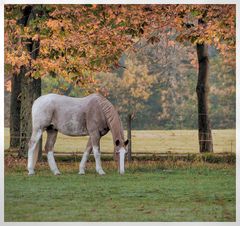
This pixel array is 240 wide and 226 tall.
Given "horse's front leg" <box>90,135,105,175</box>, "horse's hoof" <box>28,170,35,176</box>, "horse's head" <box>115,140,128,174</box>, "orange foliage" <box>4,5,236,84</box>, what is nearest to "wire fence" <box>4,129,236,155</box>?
"orange foliage" <box>4,5,236,84</box>

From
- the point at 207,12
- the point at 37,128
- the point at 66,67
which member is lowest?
the point at 37,128

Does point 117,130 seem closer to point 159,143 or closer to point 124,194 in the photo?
point 124,194

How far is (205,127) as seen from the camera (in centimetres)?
2111

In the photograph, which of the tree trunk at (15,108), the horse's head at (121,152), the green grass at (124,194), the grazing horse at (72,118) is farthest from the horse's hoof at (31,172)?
the tree trunk at (15,108)

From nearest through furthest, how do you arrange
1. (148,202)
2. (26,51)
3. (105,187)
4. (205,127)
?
(148,202)
(105,187)
(26,51)
(205,127)

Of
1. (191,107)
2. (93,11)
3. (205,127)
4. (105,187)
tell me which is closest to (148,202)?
(105,187)

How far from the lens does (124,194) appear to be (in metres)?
13.2

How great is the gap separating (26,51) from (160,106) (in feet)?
74.0

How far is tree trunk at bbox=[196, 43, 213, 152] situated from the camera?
68.0 feet

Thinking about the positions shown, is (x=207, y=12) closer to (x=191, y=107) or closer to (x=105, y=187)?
(x=105, y=187)

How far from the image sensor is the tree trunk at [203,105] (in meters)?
20.7

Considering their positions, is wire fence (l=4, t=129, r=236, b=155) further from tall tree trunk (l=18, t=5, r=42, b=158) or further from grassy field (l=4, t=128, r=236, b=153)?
tall tree trunk (l=18, t=5, r=42, b=158)

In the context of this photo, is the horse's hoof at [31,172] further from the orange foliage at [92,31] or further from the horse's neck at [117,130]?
the orange foliage at [92,31]

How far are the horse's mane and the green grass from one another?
873mm
